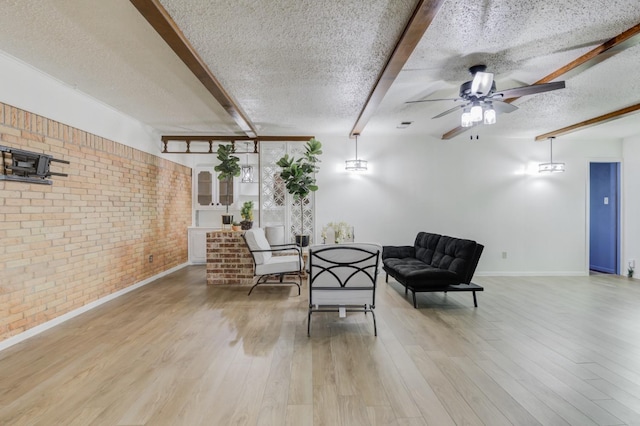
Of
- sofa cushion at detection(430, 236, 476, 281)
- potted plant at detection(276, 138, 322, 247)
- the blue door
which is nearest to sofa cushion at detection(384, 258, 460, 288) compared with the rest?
sofa cushion at detection(430, 236, 476, 281)

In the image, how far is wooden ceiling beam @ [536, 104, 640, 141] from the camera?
425 centimetres

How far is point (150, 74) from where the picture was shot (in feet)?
10.6

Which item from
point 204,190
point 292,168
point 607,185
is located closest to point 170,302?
point 292,168

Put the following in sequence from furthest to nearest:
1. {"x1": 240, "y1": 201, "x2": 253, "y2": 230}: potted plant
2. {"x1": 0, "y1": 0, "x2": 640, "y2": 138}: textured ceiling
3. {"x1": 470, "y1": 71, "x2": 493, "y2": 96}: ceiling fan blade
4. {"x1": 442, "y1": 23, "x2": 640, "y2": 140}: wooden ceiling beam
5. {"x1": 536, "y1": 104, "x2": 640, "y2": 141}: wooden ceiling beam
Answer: {"x1": 240, "y1": 201, "x2": 253, "y2": 230}: potted plant < {"x1": 536, "y1": 104, "x2": 640, "y2": 141}: wooden ceiling beam < {"x1": 470, "y1": 71, "x2": 493, "y2": 96}: ceiling fan blade < {"x1": 442, "y1": 23, "x2": 640, "y2": 140}: wooden ceiling beam < {"x1": 0, "y1": 0, "x2": 640, "y2": 138}: textured ceiling

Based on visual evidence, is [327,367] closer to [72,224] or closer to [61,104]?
[72,224]

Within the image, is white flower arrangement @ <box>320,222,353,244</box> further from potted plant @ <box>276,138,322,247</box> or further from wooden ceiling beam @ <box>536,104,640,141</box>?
wooden ceiling beam @ <box>536,104,640,141</box>

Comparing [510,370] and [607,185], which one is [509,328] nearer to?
[510,370]

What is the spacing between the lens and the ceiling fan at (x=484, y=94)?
2.92 meters

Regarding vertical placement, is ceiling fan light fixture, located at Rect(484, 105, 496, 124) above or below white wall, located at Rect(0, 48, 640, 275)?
above

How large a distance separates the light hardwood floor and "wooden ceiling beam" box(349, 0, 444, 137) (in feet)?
8.18

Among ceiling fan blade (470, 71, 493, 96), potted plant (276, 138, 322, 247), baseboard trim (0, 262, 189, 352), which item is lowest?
baseboard trim (0, 262, 189, 352)

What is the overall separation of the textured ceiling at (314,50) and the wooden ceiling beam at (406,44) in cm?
8

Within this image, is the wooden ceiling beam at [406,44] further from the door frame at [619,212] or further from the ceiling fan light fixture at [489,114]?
the door frame at [619,212]

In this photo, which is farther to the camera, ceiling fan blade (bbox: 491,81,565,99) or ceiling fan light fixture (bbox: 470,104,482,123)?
ceiling fan light fixture (bbox: 470,104,482,123)
